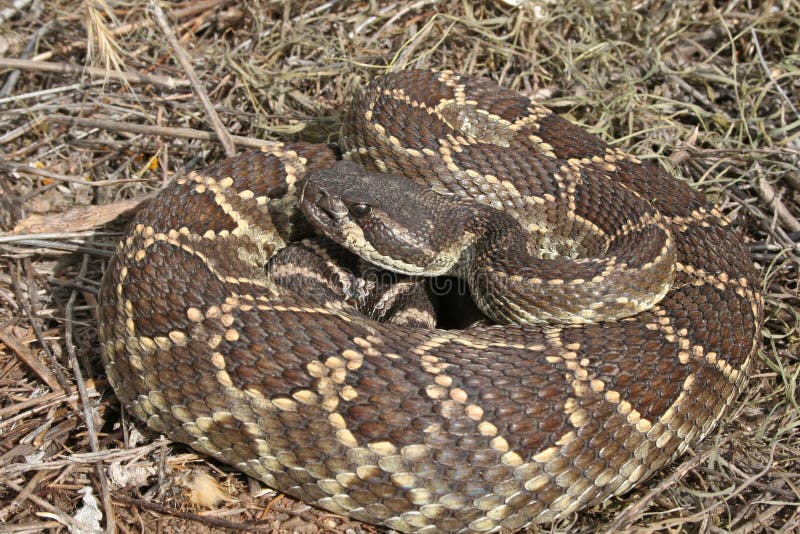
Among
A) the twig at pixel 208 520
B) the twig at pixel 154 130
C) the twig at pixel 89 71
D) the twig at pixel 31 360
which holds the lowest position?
the twig at pixel 208 520

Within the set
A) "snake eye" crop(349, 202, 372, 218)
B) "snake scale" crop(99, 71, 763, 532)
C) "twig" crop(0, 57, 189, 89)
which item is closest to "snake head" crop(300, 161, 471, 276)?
"snake eye" crop(349, 202, 372, 218)

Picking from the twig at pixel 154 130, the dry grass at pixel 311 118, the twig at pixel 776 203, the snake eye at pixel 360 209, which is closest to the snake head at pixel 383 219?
the snake eye at pixel 360 209

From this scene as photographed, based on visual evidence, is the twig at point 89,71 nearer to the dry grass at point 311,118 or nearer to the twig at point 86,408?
the dry grass at point 311,118

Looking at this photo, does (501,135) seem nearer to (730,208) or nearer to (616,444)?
(730,208)

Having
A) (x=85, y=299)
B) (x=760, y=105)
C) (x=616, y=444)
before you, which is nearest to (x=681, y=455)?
(x=616, y=444)

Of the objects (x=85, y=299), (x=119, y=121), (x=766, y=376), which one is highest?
(x=119, y=121)

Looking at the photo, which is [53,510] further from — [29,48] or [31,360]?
[29,48]

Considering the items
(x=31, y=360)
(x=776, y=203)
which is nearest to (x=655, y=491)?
(x=776, y=203)
